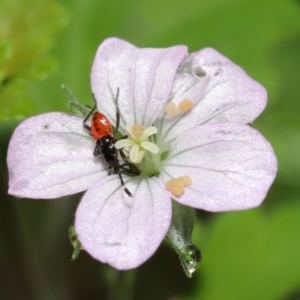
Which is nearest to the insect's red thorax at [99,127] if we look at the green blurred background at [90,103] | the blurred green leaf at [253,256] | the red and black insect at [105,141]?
the red and black insect at [105,141]

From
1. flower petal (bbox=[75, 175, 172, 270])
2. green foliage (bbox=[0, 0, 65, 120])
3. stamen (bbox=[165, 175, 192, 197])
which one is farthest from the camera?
green foliage (bbox=[0, 0, 65, 120])

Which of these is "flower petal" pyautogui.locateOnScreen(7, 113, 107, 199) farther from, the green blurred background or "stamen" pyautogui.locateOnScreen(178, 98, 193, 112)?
the green blurred background

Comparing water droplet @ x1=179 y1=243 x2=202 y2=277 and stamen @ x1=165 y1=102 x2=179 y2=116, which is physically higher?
stamen @ x1=165 y1=102 x2=179 y2=116

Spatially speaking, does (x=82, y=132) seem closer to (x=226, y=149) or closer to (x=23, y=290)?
(x=226, y=149)

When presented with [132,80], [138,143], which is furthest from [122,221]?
[132,80]

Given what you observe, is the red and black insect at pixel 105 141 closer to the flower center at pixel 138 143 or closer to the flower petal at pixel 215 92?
the flower center at pixel 138 143

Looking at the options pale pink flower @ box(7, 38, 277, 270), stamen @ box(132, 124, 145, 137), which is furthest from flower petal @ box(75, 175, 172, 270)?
stamen @ box(132, 124, 145, 137)

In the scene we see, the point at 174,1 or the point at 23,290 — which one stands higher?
the point at 174,1

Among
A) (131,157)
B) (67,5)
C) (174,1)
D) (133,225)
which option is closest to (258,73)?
(174,1)
